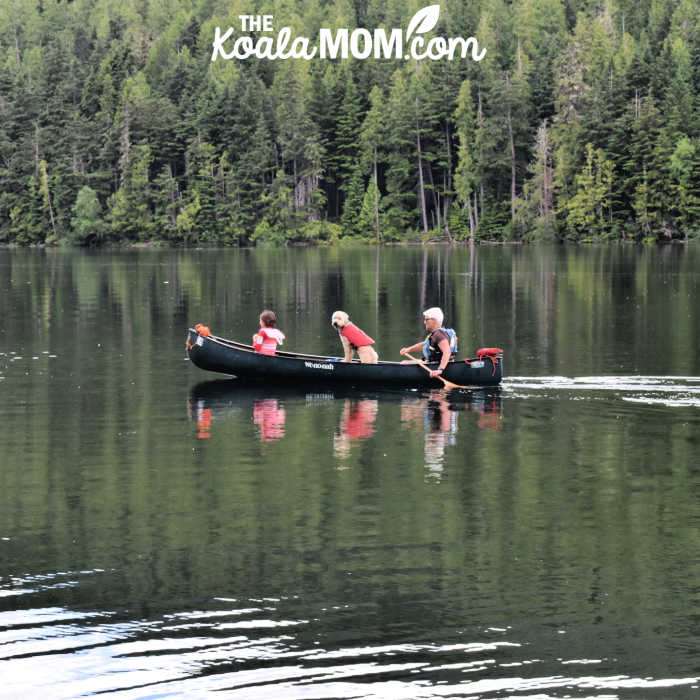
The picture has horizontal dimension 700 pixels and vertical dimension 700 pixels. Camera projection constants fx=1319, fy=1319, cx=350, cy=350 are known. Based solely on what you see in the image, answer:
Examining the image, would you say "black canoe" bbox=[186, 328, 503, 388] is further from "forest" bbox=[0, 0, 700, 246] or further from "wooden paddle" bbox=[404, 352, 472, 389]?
"forest" bbox=[0, 0, 700, 246]

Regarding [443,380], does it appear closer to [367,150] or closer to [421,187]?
[421,187]

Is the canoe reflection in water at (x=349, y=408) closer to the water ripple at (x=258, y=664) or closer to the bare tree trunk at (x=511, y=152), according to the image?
the water ripple at (x=258, y=664)

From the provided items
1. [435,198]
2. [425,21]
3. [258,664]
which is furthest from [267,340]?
[425,21]

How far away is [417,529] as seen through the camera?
565 inches

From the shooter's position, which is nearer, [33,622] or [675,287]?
[33,622]

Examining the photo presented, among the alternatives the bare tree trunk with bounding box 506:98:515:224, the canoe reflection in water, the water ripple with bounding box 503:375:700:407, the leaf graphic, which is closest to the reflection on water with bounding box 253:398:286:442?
the canoe reflection in water

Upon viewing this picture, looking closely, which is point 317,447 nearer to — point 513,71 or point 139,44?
point 513,71

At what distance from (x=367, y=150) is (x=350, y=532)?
128918 millimetres

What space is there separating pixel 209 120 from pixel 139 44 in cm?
5933

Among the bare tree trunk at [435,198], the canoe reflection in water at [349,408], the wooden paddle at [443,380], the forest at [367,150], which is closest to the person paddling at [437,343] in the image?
the wooden paddle at [443,380]

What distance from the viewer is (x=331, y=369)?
25188mm

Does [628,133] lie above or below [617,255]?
above

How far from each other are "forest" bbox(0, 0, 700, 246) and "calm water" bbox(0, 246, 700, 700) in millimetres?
91460

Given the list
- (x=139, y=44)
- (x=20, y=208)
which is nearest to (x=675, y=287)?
(x=20, y=208)
